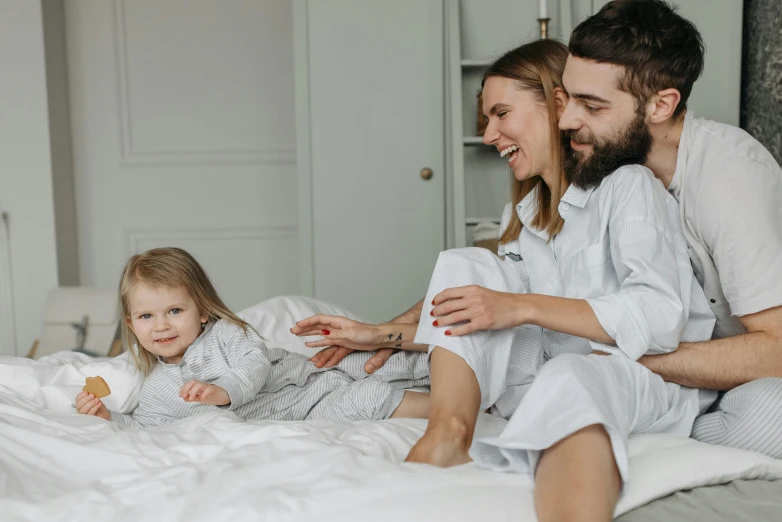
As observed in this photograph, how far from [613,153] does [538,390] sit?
2.10 ft

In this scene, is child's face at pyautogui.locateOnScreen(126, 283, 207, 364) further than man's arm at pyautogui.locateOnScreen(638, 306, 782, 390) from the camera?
Yes

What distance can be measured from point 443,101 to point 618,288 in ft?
6.28

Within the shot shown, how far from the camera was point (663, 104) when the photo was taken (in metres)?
1.72

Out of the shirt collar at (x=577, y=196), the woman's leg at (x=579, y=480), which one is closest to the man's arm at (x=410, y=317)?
the shirt collar at (x=577, y=196)

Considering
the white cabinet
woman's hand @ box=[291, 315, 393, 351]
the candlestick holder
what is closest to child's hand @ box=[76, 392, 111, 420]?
woman's hand @ box=[291, 315, 393, 351]

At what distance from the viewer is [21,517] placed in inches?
46.1

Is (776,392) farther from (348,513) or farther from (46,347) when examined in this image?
(46,347)

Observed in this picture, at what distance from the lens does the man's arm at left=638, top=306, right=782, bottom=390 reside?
1.55 metres

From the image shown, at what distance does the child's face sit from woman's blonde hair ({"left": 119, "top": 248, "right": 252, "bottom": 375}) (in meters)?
0.02

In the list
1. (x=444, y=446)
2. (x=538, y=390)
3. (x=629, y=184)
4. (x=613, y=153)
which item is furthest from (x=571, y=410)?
(x=613, y=153)

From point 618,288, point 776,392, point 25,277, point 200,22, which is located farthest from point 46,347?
point 776,392

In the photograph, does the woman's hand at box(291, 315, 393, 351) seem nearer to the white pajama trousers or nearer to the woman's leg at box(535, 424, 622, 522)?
the white pajama trousers

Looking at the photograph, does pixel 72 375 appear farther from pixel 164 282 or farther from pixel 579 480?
pixel 579 480

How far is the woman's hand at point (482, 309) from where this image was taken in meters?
1.52
